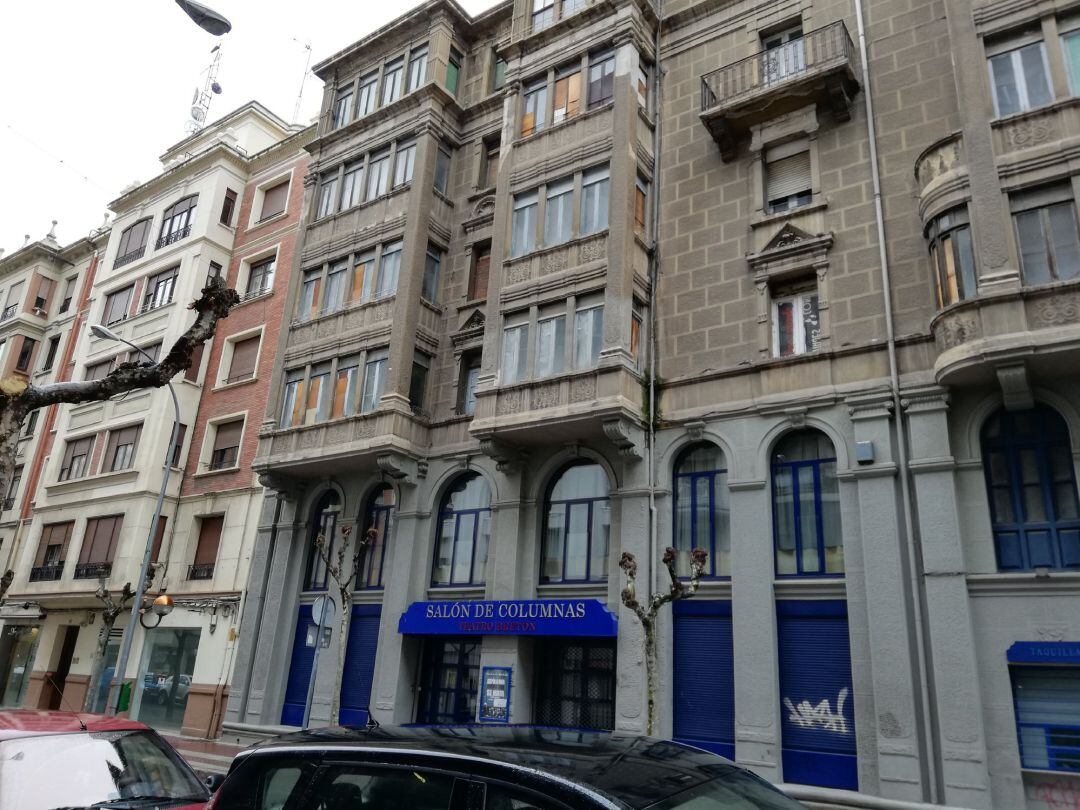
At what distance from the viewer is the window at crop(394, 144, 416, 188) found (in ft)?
77.4

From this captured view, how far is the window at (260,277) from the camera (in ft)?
95.4

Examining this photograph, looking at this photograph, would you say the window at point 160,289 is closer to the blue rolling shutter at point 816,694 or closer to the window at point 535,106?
the window at point 535,106

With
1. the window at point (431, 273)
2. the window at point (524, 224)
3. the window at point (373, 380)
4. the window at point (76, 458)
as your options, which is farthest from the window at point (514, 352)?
the window at point (76, 458)

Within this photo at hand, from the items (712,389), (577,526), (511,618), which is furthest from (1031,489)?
(511,618)

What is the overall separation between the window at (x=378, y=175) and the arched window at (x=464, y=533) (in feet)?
31.1

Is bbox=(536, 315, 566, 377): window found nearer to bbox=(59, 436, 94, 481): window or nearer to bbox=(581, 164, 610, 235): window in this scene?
bbox=(581, 164, 610, 235): window

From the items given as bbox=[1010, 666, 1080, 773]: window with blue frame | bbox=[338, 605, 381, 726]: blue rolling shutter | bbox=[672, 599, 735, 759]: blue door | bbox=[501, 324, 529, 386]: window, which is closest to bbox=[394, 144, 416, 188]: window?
bbox=[501, 324, 529, 386]: window

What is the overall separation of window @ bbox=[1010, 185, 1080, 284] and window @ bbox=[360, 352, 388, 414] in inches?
577

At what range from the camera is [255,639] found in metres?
22.1

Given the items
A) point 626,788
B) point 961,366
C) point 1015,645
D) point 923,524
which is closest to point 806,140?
point 961,366

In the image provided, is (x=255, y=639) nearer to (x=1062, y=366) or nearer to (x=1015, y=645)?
(x=1015, y=645)

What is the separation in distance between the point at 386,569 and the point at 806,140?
47.3 feet

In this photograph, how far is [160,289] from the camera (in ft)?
103

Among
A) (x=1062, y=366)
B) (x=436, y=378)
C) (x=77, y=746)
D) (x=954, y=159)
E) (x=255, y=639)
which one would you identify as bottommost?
(x=77, y=746)
